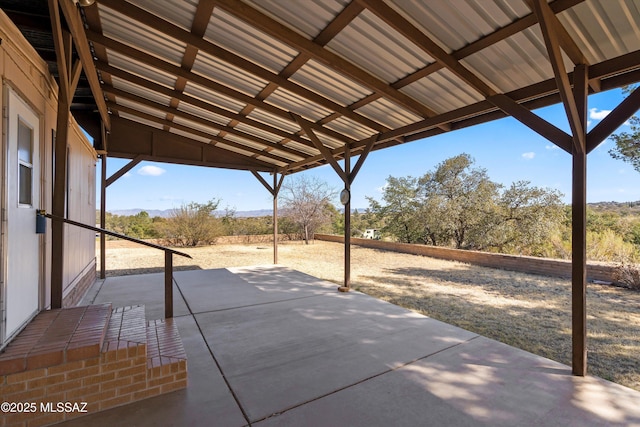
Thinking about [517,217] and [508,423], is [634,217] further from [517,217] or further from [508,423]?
[508,423]

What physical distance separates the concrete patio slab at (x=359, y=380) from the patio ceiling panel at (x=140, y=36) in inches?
135

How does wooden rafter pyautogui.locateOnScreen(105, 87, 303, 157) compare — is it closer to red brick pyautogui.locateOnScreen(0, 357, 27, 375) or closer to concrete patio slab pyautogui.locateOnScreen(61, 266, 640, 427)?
concrete patio slab pyautogui.locateOnScreen(61, 266, 640, 427)

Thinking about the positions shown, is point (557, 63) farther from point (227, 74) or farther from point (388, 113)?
point (227, 74)

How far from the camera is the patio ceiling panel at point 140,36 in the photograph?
3168mm

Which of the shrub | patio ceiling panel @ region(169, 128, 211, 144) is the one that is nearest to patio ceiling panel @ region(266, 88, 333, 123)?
patio ceiling panel @ region(169, 128, 211, 144)

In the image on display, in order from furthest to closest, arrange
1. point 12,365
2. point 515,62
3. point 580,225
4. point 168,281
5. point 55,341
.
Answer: point 168,281
point 515,62
point 580,225
point 55,341
point 12,365

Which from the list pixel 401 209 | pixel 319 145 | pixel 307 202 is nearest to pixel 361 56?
pixel 319 145

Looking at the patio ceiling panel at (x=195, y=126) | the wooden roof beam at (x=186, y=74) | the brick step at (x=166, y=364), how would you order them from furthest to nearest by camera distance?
the patio ceiling panel at (x=195, y=126)
the wooden roof beam at (x=186, y=74)
the brick step at (x=166, y=364)

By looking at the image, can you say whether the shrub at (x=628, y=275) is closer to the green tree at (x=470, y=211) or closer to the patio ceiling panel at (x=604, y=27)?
the green tree at (x=470, y=211)

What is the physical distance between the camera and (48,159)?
9.74ft

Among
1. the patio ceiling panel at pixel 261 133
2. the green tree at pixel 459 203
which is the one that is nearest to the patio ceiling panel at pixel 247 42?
Result: the patio ceiling panel at pixel 261 133

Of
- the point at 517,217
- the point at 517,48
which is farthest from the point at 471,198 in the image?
the point at 517,48

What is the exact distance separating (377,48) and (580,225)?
8.21ft

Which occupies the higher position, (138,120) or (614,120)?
(138,120)
